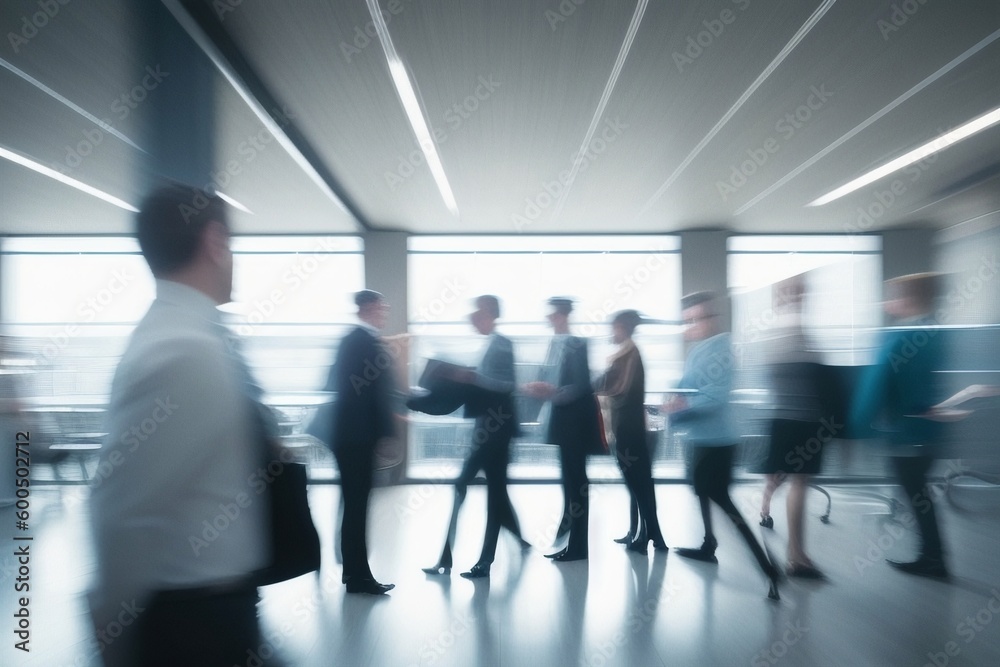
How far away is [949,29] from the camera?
126 inches

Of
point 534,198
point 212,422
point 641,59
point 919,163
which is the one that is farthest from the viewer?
point 534,198

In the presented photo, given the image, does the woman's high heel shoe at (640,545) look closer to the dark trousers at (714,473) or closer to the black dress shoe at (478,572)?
the dark trousers at (714,473)

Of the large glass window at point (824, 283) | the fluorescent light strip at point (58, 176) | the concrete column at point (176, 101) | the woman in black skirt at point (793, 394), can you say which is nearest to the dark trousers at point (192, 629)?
the concrete column at point (176, 101)

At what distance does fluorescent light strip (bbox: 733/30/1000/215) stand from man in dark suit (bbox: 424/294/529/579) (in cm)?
325

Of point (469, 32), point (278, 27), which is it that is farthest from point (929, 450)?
point (278, 27)

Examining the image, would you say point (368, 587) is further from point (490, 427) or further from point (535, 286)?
point (535, 286)

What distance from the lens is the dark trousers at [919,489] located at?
351 centimetres

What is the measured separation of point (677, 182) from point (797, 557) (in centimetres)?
364

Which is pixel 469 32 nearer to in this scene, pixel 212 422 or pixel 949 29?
pixel 949 29

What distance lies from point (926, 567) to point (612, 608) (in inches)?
85.6

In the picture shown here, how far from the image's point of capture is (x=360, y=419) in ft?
11.1

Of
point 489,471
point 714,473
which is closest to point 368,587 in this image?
point 489,471

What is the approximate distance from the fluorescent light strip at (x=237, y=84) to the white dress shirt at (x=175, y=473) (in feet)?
8.99

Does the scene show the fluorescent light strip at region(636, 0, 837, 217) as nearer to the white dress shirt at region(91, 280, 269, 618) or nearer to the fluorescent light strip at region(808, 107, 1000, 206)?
the fluorescent light strip at region(808, 107, 1000, 206)
